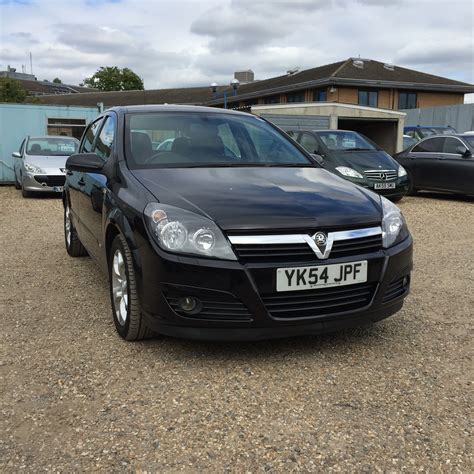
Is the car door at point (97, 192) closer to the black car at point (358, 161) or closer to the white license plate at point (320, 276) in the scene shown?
the white license plate at point (320, 276)

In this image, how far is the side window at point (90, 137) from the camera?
16.4 feet

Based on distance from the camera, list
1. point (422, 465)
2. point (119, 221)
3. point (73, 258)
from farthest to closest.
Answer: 1. point (73, 258)
2. point (119, 221)
3. point (422, 465)

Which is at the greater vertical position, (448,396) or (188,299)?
(188,299)

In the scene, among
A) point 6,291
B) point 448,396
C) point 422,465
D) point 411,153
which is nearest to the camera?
point 422,465

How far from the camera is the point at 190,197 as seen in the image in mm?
3094

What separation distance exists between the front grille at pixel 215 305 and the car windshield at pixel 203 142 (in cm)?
115

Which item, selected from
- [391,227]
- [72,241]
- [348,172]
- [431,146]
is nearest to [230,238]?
[391,227]

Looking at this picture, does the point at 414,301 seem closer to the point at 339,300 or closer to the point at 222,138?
the point at 339,300

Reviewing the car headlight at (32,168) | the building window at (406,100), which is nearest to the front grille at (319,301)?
the car headlight at (32,168)

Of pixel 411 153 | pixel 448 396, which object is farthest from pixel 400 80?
pixel 448 396

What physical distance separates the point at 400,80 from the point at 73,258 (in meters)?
32.5

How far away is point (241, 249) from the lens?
2828mm

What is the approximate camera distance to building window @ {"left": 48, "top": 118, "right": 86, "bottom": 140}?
15359 millimetres

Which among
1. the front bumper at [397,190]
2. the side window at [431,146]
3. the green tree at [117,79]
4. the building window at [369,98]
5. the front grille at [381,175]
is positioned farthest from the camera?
the green tree at [117,79]
